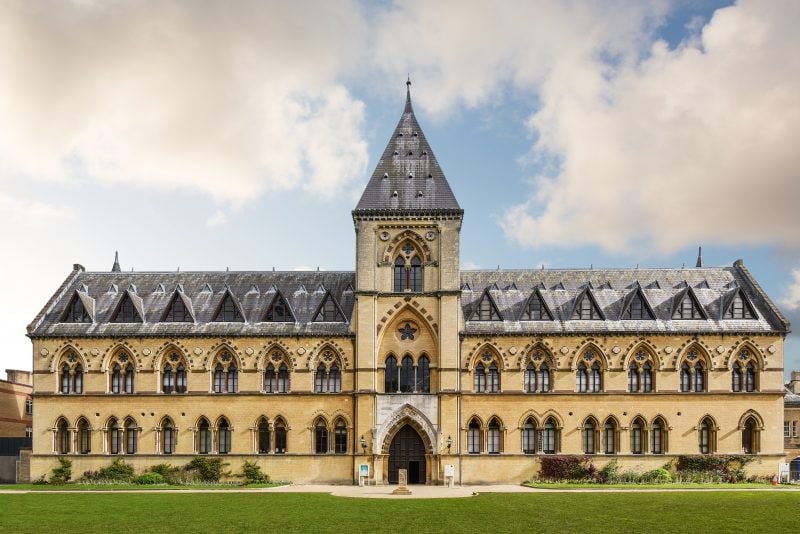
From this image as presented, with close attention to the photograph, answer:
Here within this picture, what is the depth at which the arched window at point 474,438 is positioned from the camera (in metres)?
54.4

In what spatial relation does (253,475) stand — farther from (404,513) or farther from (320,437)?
(404,513)

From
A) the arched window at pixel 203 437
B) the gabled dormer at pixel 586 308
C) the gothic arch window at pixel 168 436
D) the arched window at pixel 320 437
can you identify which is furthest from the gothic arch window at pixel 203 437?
the gabled dormer at pixel 586 308

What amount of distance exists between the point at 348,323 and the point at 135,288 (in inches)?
639

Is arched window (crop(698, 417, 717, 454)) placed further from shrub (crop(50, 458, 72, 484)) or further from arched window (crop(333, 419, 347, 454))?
shrub (crop(50, 458, 72, 484))

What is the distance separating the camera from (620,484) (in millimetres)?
51156

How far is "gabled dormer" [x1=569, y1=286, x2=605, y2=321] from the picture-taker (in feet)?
185

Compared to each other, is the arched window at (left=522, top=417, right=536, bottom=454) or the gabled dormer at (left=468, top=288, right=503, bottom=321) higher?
the gabled dormer at (left=468, top=288, right=503, bottom=321)

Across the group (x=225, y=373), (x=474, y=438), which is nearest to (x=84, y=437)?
(x=225, y=373)

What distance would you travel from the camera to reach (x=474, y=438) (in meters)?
54.7

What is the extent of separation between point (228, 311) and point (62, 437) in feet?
46.3

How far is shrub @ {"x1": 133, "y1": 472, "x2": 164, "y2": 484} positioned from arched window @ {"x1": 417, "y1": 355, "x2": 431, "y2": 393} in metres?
17.6

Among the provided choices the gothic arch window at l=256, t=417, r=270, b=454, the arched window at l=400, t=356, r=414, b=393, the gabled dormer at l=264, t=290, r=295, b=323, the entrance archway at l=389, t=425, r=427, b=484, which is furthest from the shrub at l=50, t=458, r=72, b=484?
the arched window at l=400, t=356, r=414, b=393

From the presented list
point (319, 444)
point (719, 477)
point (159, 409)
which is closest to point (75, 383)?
point (159, 409)

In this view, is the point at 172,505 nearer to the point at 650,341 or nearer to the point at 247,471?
the point at 247,471
